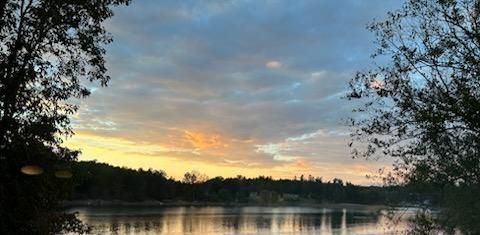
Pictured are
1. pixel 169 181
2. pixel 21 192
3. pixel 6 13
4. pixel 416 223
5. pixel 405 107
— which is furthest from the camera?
pixel 169 181

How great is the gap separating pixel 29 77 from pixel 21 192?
7.53 feet

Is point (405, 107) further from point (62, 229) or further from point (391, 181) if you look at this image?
point (62, 229)

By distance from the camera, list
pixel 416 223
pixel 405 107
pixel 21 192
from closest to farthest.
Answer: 1. pixel 21 192
2. pixel 405 107
3. pixel 416 223

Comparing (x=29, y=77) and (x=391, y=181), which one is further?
(x=391, y=181)

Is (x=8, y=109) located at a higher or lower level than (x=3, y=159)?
higher

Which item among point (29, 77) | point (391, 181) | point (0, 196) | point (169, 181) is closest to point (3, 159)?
point (0, 196)

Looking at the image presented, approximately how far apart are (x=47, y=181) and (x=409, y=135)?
311 inches

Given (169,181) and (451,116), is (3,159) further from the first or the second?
(169,181)

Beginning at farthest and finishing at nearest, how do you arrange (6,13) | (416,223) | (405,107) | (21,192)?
1. (416,223)
2. (405,107)
3. (21,192)
4. (6,13)

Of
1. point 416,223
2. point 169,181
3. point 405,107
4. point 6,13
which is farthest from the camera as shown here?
point 169,181

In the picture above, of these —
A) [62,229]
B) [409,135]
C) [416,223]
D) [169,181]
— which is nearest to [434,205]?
[416,223]

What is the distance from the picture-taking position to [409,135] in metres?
13.0

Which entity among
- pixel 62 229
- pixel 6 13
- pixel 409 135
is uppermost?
pixel 6 13

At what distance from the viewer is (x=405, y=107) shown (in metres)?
12.8
